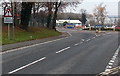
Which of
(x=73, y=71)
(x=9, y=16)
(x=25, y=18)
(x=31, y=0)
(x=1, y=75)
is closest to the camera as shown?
(x=1, y=75)

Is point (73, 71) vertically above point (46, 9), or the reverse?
point (46, 9)

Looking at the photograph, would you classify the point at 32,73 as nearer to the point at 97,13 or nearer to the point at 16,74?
the point at 16,74

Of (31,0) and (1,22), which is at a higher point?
(31,0)

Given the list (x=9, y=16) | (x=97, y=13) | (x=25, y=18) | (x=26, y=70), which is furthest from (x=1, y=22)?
(x=97, y=13)

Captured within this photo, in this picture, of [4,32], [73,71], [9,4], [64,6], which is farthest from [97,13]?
[73,71]

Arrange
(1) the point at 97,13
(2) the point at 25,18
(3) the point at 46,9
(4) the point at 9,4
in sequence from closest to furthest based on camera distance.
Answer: (2) the point at 25,18 → (4) the point at 9,4 → (3) the point at 46,9 → (1) the point at 97,13

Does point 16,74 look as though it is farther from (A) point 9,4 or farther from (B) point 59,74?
(A) point 9,4

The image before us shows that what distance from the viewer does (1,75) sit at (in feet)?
32.0

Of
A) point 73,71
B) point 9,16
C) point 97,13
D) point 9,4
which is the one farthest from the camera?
point 97,13

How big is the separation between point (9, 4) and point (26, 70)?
30976mm

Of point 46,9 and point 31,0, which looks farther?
point 46,9

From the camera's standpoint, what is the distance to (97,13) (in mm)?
101250

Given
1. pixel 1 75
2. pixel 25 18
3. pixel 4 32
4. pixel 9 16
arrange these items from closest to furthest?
1. pixel 1 75
2. pixel 9 16
3. pixel 4 32
4. pixel 25 18

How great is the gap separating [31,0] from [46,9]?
18.6 meters
